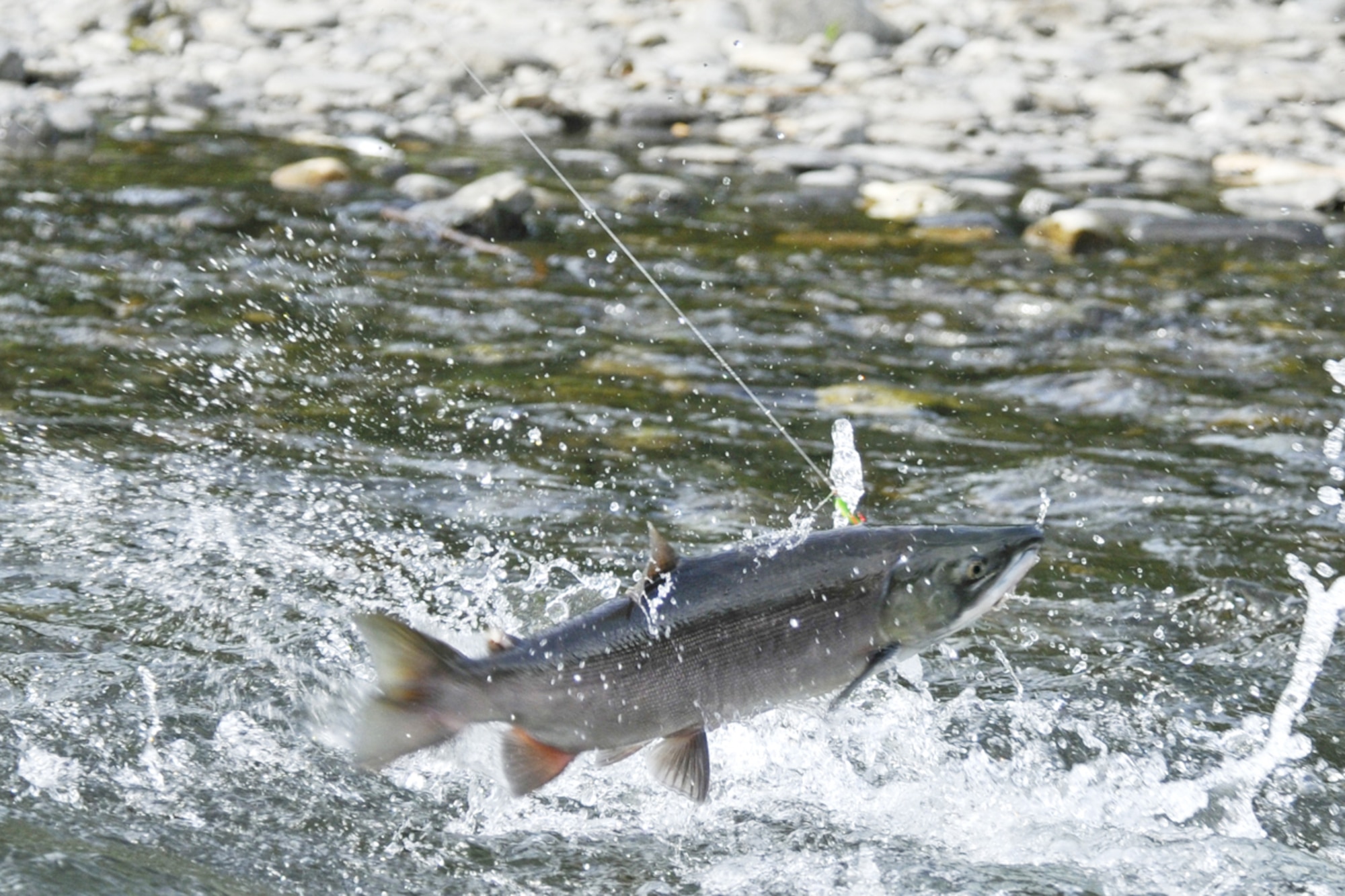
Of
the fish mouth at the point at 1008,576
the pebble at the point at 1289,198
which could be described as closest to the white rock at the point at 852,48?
the pebble at the point at 1289,198

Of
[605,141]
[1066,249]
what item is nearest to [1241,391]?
[1066,249]

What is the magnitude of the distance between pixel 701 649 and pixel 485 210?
22.0 feet

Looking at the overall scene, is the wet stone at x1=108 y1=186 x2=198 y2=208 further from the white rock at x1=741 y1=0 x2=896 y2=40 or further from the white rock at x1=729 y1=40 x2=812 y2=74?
the white rock at x1=741 y1=0 x2=896 y2=40

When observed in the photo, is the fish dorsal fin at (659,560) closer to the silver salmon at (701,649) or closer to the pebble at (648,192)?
the silver salmon at (701,649)

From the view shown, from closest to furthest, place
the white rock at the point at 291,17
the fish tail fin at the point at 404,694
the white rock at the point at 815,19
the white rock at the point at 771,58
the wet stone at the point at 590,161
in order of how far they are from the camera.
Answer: the fish tail fin at the point at 404,694 < the wet stone at the point at 590,161 < the white rock at the point at 771,58 < the white rock at the point at 815,19 < the white rock at the point at 291,17

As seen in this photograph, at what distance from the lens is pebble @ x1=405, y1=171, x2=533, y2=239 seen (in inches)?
377

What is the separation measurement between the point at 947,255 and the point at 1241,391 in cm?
267

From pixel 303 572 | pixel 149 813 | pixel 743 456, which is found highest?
pixel 149 813

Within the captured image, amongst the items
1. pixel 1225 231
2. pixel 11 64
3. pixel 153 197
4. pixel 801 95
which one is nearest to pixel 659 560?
pixel 1225 231

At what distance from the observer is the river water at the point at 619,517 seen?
3.57 m

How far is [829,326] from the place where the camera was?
8.17 meters

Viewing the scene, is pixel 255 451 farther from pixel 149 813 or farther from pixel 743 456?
pixel 149 813

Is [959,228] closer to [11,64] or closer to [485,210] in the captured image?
[485,210]

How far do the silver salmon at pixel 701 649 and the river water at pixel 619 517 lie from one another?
0.19 m
